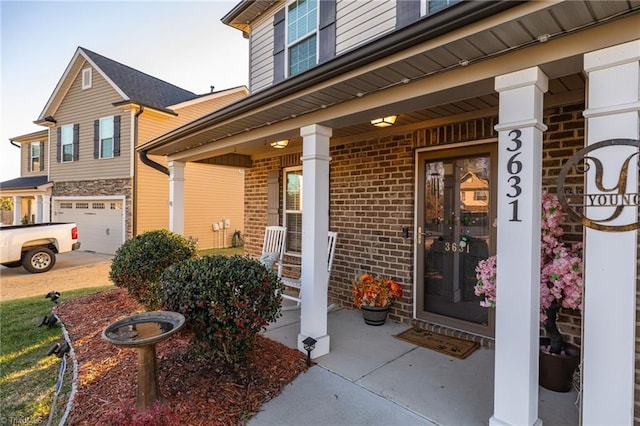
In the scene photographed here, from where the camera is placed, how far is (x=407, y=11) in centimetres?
451

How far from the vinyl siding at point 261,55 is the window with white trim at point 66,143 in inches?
368

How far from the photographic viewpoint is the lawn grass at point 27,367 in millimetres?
2611

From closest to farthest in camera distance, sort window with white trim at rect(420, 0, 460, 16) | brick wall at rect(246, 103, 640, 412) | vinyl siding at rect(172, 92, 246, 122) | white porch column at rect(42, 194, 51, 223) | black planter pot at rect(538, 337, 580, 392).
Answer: black planter pot at rect(538, 337, 580, 392)
brick wall at rect(246, 103, 640, 412)
window with white trim at rect(420, 0, 460, 16)
vinyl siding at rect(172, 92, 246, 122)
white porch column at rect(42, 194, 51, 223)

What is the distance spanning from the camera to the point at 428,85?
2398 millimetres

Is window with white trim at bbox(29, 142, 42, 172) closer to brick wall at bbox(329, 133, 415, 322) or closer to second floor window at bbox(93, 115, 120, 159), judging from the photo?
second floor window at bbox(93, 115, 120, 159)

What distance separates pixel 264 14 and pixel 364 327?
6.01 m

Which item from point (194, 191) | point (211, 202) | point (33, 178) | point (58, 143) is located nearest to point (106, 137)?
point (58, 143)

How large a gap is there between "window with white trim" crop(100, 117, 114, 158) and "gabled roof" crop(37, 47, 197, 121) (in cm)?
117

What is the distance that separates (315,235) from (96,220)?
449 inches

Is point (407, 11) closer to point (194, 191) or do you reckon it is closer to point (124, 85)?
point (194, 191)

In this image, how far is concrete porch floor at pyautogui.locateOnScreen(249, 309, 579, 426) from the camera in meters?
2.35

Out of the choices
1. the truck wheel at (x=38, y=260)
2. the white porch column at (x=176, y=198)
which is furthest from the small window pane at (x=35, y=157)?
the white porch column at (x=176, y=198)

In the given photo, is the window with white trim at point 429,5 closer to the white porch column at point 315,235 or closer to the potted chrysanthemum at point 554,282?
the white porch column at point 315,235

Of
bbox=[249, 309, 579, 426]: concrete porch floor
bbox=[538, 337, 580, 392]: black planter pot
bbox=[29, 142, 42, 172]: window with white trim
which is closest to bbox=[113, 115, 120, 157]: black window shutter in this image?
bbox=[29, 142, 42, 172]: window with white trim
